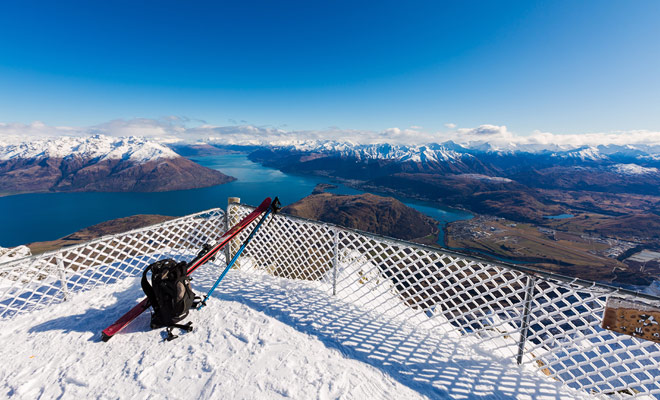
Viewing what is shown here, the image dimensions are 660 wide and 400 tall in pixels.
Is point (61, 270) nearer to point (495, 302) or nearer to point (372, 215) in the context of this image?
point (495, 302)

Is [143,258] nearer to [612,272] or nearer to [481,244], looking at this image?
[481,244]

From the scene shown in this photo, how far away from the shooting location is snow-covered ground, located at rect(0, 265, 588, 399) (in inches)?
103

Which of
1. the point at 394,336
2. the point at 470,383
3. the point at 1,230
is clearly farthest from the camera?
the point at 1,230

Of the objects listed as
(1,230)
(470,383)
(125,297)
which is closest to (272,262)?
(125,297)

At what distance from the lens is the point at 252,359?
9.81 feet

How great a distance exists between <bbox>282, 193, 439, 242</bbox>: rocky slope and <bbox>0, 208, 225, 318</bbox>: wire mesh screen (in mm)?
80181

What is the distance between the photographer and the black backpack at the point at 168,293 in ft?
10.7

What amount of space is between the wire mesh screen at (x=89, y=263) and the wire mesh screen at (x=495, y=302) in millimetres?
1063

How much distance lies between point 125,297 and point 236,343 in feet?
8.88

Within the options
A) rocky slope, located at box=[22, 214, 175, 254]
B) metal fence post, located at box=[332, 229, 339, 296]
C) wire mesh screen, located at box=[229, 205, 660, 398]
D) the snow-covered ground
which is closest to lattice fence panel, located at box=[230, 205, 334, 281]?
wire mesh screen, located at box=[229, 205, 660, 398]

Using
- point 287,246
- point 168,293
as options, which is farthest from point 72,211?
point 168,293

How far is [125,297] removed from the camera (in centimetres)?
439

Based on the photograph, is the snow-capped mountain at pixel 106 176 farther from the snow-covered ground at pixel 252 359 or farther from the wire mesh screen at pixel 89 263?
the snow-covered ground at pixel 252 359

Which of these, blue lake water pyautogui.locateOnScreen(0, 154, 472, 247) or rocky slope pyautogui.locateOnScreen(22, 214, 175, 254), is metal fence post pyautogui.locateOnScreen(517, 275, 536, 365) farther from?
rocky slope pyautogui.locateOnScreen(22, 214, 175, 254)
